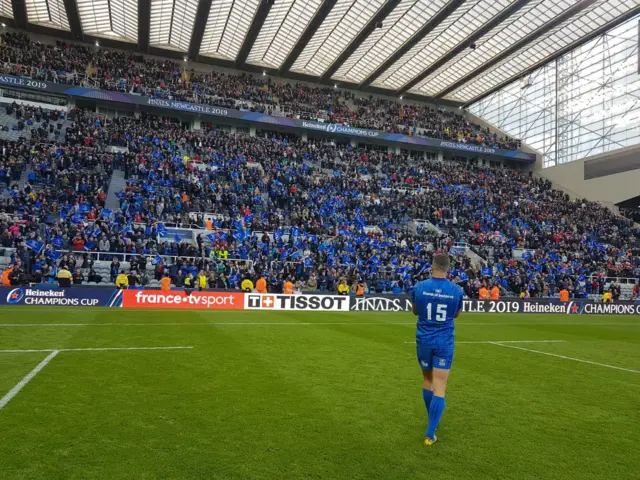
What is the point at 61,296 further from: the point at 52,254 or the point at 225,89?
the point at 225,89

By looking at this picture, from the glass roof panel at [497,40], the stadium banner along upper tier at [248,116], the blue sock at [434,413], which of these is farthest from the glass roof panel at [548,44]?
the blue sock at [434,413]

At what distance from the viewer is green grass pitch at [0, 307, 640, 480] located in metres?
4.24

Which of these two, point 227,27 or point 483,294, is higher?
point 227,27

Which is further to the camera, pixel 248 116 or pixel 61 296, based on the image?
pixel 248 116

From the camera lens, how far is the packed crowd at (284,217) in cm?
2444

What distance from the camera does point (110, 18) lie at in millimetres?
42656

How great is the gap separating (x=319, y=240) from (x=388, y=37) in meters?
25.4

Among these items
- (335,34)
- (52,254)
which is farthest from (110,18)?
(52,254)

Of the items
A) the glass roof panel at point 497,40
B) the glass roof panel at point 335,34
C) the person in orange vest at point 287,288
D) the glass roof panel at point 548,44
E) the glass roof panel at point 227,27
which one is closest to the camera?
the person in orange vest at point 287,288

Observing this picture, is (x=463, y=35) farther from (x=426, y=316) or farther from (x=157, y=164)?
(x=426, y=316)

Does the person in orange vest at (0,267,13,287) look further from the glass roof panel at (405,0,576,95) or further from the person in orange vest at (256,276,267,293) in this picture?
the glass roof panel at (405,0,576,95)

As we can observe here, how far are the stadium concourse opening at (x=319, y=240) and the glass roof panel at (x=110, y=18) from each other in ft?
1.11

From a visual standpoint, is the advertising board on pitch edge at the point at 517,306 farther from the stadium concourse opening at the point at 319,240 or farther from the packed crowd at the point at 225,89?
the packed crowd at the point at 225,89

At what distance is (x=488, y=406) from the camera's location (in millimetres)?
6492
